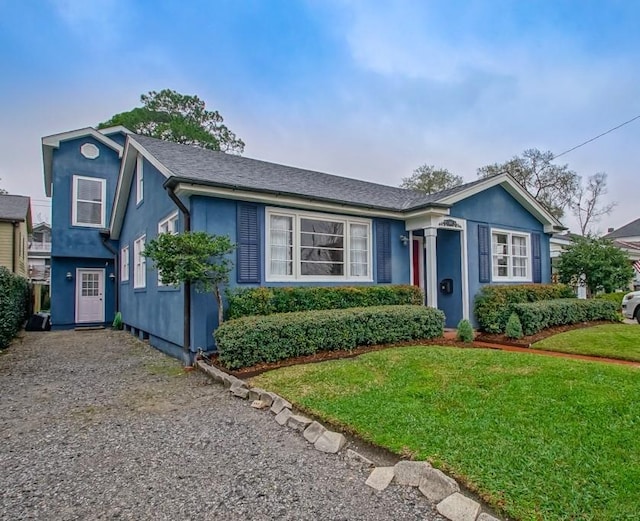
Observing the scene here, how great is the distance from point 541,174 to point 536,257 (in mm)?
22395

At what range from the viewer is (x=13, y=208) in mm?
16156

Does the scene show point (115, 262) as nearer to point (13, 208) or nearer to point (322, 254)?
point (13, 208)

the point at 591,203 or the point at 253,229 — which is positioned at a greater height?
the point at 591,203

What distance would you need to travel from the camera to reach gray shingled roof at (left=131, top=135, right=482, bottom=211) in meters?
7.69

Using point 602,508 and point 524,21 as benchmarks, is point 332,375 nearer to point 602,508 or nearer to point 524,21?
point 602,508

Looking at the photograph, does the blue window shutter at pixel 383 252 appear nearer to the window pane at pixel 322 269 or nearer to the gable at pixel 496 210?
the window pane at pixel 322 269

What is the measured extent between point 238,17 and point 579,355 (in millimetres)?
11952

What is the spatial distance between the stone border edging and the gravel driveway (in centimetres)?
8

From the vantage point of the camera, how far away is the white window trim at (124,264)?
13.6 metres

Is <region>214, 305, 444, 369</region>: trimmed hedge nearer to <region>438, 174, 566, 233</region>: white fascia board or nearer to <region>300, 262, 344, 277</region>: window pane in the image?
<region>300, 262, 344, 277</region>: window pane

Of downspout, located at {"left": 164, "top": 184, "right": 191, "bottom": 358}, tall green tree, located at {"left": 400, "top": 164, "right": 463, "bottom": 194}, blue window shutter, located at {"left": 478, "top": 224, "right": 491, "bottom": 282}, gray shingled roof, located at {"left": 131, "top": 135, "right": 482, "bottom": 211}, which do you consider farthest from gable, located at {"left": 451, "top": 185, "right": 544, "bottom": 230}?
tall green tree, located at {"left": 400, "top": 164, "right": 463, "bottom": 194}

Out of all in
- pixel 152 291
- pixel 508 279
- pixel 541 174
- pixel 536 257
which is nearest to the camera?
pixel 152 291

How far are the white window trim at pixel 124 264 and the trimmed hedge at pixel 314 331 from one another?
853 cm

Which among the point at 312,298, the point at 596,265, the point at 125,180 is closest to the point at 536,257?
the point at 596,265
